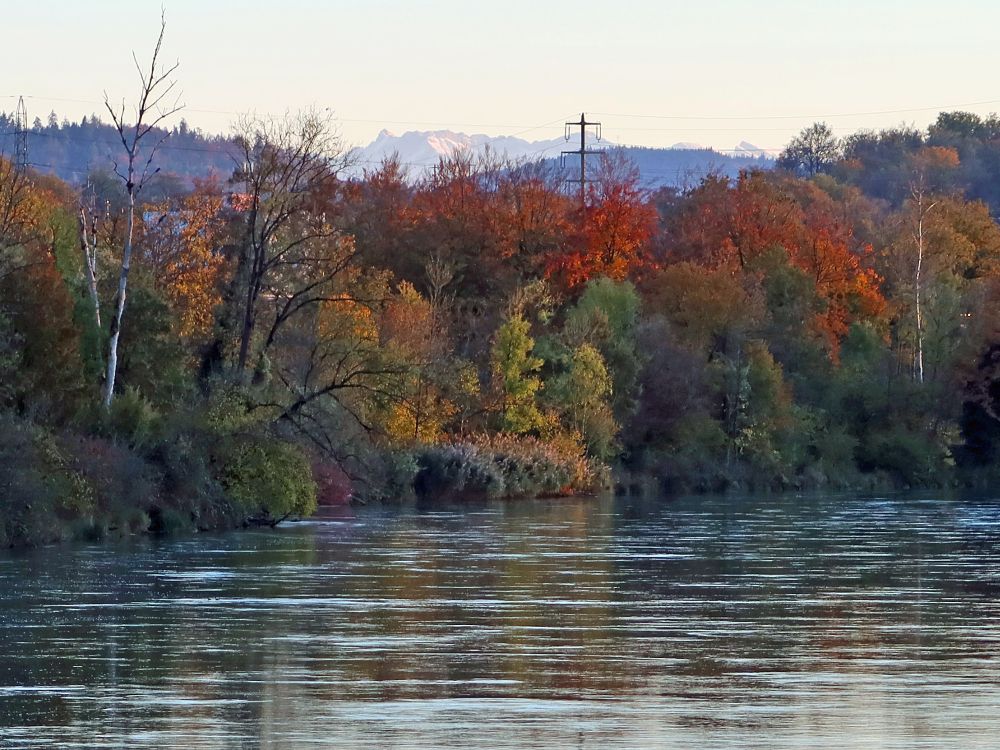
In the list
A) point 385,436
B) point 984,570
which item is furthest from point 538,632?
point 385,436

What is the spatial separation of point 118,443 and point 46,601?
14519mm

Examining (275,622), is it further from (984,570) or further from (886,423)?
(886,423)

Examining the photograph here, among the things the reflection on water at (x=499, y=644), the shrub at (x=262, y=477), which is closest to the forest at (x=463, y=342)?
the shrub at (x=262, y=477)

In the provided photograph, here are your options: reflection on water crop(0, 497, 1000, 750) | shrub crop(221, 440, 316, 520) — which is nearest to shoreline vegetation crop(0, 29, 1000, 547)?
shrub crop(221, 440, 316, 520)

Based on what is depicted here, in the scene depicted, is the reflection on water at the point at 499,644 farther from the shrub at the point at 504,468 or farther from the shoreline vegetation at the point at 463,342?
Answer: the shrub at the point at 504,468

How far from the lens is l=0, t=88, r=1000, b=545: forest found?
3916 centimetres

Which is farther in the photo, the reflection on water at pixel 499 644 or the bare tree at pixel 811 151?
the bare tree at pixel 811 151

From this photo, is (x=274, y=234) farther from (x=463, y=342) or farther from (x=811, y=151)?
(x=811, y=151)

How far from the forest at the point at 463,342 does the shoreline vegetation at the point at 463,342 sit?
106 millimetres

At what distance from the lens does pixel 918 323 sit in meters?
79.1

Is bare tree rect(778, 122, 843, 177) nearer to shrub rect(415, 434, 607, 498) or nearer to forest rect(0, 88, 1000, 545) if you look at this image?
forest rect(0, 88, 1000, 545)

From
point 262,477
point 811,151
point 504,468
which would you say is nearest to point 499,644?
point 262,477

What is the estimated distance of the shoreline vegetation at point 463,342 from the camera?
128 feet

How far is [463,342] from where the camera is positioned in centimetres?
6850
